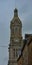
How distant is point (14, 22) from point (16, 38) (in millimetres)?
3958

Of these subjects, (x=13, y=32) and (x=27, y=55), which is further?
(x=13, y=32)

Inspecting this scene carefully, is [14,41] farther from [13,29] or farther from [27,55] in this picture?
[27,55]

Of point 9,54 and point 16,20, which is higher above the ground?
point 16,20

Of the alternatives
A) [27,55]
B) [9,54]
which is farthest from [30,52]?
[9,54]

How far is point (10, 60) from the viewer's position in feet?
185

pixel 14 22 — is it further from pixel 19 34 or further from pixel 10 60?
pixel 10 60

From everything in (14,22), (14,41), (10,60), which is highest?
(14,22)

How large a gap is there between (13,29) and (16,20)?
228 cm

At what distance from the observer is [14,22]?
58688 millimetres

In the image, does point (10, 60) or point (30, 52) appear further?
point (10, 60)

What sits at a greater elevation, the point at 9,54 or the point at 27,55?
the point at 27,55

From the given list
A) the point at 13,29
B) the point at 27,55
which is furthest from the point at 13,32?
the point at 27,55

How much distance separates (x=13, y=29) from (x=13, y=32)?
0.77 metres

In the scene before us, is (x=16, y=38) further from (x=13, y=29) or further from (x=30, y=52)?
(x=30, y=52)
